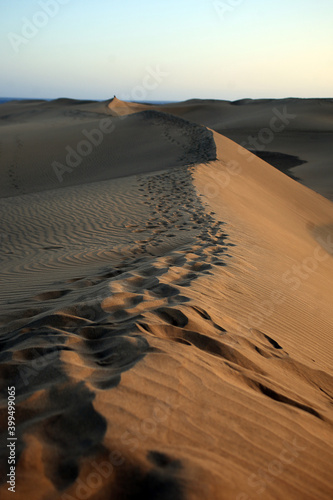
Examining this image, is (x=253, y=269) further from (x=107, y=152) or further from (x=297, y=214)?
(x=107, y=152)

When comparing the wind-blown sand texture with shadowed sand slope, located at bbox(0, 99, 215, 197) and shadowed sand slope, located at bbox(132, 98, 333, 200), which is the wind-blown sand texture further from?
shadowed sand slope, located at bbox(132, 98, 333, 200)

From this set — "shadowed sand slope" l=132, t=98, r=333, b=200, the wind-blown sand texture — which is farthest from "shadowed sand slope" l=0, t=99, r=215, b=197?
the wind-blown sand texture

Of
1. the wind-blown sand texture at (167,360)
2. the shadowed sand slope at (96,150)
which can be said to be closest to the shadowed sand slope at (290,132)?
the shadowed sand slope at (96,150)

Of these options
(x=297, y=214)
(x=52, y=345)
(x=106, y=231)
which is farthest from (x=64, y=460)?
(x=297, y=214)

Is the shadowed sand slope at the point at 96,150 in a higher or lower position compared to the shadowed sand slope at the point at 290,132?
lower

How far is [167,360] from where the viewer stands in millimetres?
2564

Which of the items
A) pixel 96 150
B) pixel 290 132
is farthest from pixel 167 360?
pixel 290 132

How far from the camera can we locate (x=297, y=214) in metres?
12.3

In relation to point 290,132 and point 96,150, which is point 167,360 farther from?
point 290,132

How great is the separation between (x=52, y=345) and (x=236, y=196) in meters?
8.58

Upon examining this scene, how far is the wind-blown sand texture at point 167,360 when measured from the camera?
1.82m

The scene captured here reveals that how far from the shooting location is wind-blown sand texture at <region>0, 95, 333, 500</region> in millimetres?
1815

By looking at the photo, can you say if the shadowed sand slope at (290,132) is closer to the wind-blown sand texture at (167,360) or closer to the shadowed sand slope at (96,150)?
the shadowed sand slope at (96,150)

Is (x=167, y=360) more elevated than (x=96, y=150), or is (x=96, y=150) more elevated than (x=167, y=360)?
(x=167, y=360)
